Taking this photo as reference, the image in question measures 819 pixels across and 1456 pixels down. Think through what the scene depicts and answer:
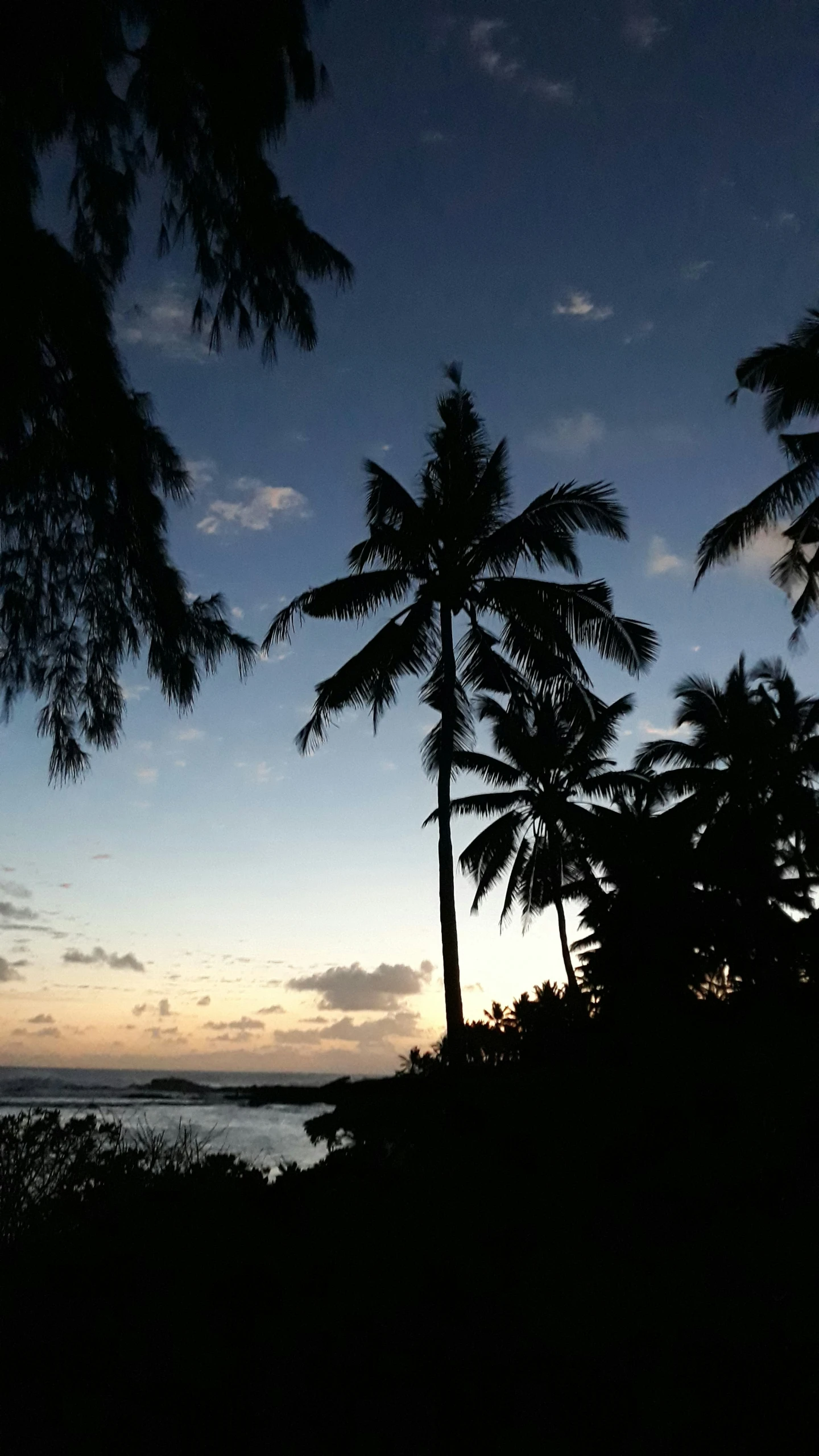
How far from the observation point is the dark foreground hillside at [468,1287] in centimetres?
390

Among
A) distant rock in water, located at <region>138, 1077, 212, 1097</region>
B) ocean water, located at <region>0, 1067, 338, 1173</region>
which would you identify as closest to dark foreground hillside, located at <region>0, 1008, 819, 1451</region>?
ocean water, located at <region>0, 1067, 338, 1173</region>

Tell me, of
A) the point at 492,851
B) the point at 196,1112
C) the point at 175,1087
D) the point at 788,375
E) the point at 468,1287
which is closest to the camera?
the point at 468,1287

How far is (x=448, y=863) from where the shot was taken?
12.9m

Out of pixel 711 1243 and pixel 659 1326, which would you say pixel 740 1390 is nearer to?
pixel 659 1326

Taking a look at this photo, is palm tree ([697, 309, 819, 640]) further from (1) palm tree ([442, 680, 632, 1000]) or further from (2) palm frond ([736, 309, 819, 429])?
(1) palm tree ([442, 680, 632, 1000])

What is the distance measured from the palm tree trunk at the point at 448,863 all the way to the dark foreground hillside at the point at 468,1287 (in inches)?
148

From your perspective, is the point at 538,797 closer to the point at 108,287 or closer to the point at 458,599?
the point at 458,599

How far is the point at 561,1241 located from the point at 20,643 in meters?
5.33

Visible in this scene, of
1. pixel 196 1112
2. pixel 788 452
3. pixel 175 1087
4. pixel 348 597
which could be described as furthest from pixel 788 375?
pixel 175 1087

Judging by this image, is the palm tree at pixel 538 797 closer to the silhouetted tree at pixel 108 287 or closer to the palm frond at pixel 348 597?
the palm frond at pixel 348 597

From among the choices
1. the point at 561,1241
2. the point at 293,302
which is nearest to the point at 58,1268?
the point at 561,1241

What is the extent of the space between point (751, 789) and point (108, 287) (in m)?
20.8

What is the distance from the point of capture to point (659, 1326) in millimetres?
4297

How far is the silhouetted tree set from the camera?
14.8 ft
